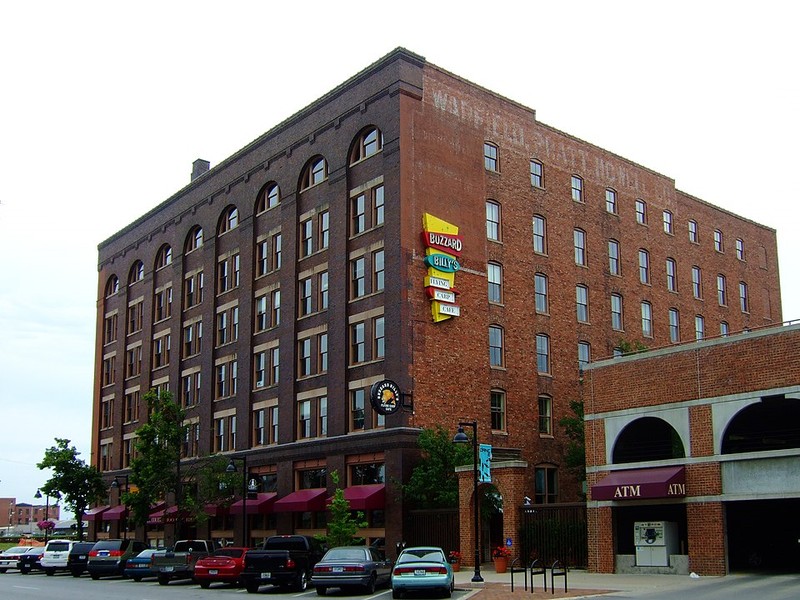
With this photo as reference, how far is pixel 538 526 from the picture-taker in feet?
122

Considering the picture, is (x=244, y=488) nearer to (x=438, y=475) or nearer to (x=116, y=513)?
(x=438, y=475)

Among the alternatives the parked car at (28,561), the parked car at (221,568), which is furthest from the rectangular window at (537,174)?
the parked car at (28,561)

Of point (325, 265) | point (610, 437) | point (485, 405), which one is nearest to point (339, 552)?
point (610, 437)

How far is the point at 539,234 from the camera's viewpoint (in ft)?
177

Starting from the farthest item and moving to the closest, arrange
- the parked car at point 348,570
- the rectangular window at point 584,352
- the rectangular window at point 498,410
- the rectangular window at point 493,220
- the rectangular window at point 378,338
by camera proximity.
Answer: the rectangular window at point 584,352, the rectangular window at point 493,220, the rectangular window at point 498,410, the rectangular window at point 378,338, the parked car at point 348,570

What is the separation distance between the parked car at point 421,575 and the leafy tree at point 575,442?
Answer: 71.1 ft

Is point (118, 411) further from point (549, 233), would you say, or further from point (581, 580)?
point (581, 580)

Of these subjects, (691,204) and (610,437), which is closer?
(610,437)

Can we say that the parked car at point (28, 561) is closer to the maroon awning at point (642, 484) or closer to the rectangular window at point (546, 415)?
the rectangular window at point (546, 415)

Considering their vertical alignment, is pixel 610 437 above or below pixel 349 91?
below

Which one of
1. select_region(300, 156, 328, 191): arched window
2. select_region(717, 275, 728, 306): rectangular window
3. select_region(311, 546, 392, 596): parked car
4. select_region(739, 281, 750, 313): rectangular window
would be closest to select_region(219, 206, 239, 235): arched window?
select_region(300, 156, 328, 191): arched window

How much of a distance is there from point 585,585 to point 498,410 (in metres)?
19.4

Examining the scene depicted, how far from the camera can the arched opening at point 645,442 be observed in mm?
35219

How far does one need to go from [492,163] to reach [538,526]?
2166 centimetres
